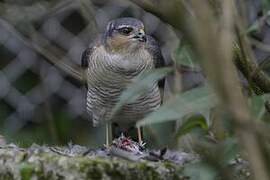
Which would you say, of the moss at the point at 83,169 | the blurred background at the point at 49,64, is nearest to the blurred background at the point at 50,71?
the blurred background at the point at 49,64

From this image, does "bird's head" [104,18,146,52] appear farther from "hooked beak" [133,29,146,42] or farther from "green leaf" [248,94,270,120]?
"green leaf" [248,94,270,120]

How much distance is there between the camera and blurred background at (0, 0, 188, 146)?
394 cm

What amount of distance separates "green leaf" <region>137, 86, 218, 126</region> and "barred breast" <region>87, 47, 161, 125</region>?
203 cm

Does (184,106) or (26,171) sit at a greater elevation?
(184,106)

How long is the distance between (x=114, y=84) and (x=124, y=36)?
11.2 inches

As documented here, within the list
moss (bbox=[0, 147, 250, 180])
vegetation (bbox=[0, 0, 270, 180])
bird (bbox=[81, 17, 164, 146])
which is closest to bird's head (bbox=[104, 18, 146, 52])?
bird (bbox=[81, 17, 164, 146])

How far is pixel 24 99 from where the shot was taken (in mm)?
4285

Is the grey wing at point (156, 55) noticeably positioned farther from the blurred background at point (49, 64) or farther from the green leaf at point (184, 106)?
the green leaf at point (184, 106)

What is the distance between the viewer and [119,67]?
11.5 feet

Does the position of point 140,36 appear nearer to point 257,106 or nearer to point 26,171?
point 26,171

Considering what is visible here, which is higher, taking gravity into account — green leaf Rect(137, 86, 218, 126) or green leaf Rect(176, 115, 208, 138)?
green leaf Rect(137, 86, 218, 126)

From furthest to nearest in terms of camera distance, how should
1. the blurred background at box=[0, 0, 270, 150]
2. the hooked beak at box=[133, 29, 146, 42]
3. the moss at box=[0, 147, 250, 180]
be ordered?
the blurred background at box=[0, 0, 270, 150] → the hooked beak at box=[133, 29, 146, 42] → the moss at box=[0, 147, 250, 180]

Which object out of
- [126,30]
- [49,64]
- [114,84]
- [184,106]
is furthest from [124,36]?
[184,106]

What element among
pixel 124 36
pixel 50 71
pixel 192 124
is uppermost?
pixel 192 124
